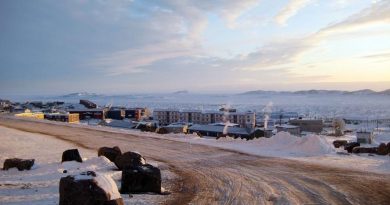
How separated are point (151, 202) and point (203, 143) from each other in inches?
641

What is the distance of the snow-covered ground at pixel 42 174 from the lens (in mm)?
11930

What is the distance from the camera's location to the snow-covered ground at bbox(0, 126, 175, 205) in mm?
11930

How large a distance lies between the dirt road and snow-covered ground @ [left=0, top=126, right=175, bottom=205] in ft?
5.01

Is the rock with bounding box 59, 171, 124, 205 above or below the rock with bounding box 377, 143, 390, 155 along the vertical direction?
above

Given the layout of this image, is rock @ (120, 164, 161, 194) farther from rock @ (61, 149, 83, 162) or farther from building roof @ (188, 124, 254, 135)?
building roof @ (188, 124, 254, 135)

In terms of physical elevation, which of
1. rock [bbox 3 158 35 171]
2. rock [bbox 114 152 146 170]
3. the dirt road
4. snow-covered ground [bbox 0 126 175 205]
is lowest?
the dirt road

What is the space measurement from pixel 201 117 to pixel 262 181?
417 ft

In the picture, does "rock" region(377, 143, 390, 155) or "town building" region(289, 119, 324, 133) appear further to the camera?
"town building" region(289, 119, 324, 133)

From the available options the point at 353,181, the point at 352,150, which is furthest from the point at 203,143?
the point at 353,181

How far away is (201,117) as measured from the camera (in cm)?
14225

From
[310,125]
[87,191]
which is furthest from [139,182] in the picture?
[310,125]

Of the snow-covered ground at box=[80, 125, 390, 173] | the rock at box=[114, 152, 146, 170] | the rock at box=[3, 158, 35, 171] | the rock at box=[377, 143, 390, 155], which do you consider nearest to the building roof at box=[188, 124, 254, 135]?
the snow-covered ground at box=[80, 125, 390, 173]

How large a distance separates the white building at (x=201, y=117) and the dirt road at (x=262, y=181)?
105 metres

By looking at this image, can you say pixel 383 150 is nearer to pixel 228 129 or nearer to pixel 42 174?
pixel 42 174
